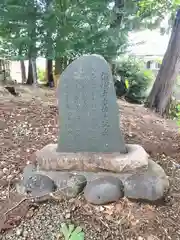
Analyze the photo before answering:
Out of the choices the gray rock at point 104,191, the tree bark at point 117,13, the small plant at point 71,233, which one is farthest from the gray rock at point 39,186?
the tree bark at point 117,13

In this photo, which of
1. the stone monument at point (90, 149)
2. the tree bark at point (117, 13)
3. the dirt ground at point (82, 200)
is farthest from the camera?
the tree bark at point (117, 13)

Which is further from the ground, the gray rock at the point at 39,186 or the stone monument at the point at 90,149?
the stone monument at the point at 90,149

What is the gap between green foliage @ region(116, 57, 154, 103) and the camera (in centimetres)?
884

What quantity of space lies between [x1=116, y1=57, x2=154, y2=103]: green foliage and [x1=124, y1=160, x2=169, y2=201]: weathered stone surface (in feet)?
22.1

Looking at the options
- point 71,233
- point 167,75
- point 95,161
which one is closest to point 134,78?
point 167,75

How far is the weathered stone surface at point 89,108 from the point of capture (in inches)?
92.4

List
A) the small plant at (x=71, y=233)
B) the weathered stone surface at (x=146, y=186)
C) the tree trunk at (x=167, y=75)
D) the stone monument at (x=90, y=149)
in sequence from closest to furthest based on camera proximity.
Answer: the small plant at (x=71, y=233) → the weathered stone surface at (x=146, y=186) → the stone monument at (x=90, y=149) → the tree trunk at (x=167, y=75)

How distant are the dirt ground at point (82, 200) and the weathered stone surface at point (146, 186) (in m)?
0.07

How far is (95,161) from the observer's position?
2393 millimetres

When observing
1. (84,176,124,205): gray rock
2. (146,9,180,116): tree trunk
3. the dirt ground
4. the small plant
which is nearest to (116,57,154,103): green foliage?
(146,9,180,116): tree trunk

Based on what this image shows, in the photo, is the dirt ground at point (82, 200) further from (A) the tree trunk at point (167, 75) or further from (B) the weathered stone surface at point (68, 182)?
(A) the tree trunk at point (167, 75)

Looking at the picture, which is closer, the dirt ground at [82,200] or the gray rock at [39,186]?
the dirt ground at [82,200]

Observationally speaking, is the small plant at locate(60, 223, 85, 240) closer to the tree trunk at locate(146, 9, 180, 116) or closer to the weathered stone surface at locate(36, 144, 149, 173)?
the weathered stone surface at locate(36, 144, 149, 173)

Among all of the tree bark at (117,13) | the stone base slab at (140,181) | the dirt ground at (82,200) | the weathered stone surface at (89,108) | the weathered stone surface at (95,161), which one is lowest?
the dirt ground at (82,200)
